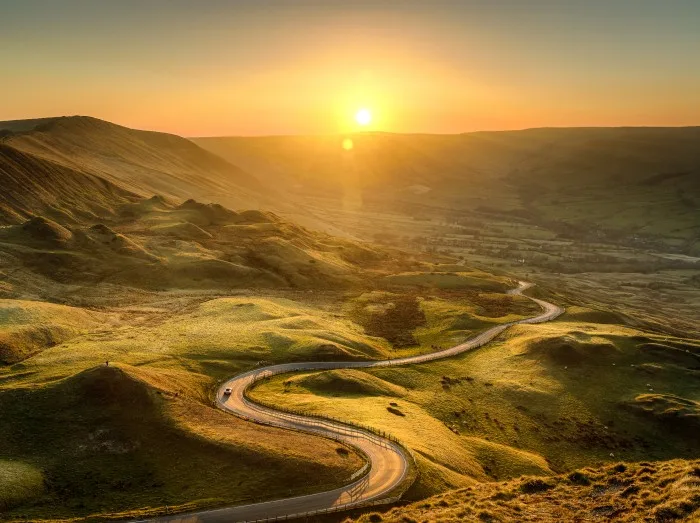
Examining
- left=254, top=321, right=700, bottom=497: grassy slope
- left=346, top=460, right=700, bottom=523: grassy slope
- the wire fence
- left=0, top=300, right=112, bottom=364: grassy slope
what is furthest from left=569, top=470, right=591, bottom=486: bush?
left=0, top=300, right=112, bottom=364: grassy slope

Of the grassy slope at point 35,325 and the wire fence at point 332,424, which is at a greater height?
the grassy slope at point 35,325

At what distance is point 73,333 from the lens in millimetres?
124000

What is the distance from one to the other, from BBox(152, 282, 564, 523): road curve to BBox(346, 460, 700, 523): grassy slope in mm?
9080

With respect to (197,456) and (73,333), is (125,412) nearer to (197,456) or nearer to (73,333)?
(197,456)

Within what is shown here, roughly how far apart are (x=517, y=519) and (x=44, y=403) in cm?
6908

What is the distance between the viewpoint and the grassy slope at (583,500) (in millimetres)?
41781

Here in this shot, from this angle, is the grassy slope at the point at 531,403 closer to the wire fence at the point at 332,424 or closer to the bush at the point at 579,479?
the wire fence at the point at 332,424

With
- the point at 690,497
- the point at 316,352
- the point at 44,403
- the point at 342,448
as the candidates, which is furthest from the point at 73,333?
the point at 690,497

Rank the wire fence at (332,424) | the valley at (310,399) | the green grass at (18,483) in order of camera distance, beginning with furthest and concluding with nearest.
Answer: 1. the wire fence at (332,424)
2. the valley at (310,399)
3. the green grass at (18,483)

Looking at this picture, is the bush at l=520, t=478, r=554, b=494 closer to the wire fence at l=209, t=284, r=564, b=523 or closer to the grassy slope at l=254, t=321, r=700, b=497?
the grassy slope at l=254, t=321, r=700, b=497

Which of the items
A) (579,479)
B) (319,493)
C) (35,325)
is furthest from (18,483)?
(35,325)

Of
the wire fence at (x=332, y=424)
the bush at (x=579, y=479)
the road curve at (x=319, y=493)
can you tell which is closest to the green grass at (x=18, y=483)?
the road curve at (x=319, y=493)

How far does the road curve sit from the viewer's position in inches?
2301

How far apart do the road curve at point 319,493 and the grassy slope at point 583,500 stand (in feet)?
29.8
